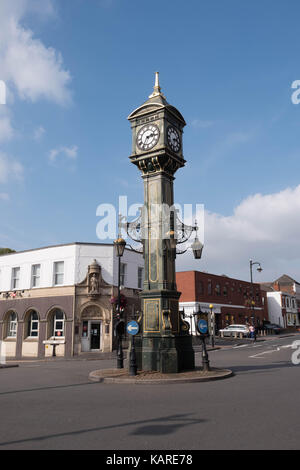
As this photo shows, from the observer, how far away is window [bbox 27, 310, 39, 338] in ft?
99.5

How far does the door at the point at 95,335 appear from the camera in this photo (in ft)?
93.2

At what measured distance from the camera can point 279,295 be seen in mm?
78312

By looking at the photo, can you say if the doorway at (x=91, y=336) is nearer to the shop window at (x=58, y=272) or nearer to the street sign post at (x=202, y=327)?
the shop window at (x=58, y=272)

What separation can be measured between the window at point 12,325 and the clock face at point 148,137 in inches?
859

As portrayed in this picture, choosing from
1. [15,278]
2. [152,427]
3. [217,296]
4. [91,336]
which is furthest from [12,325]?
[217,296]

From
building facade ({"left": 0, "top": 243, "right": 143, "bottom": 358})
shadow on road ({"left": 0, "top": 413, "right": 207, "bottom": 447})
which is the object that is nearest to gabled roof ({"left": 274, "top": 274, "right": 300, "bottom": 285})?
building facade ({"left": 0, "top": 243, "right": 143, "bottom": 358})

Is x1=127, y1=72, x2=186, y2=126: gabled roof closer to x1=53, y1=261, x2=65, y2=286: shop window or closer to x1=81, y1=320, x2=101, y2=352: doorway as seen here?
x1=53, y1=261, x2=65, y2=286: shop window

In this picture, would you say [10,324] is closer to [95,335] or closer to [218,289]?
[95,335]

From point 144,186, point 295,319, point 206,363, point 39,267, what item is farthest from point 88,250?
point 295,319

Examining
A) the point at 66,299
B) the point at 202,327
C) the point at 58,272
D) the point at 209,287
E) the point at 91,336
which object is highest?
the point at 209,287

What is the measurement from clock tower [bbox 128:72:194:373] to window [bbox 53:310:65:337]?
51.6 ft

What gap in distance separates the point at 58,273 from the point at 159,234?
16.6 metres

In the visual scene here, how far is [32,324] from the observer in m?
30.7

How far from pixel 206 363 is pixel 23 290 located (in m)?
21.0
